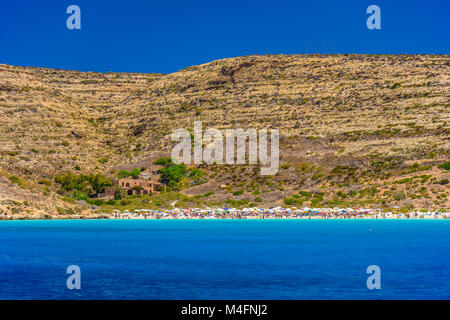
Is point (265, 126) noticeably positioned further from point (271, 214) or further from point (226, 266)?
point (226, 266)

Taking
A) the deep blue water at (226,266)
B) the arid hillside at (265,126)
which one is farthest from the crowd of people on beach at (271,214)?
the deep blue water at (226,266)

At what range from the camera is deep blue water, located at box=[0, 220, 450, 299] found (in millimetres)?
21297

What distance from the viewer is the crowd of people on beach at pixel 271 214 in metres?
71.3

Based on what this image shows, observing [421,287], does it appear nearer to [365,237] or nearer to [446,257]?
[446,257]

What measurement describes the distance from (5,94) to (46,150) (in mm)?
19425

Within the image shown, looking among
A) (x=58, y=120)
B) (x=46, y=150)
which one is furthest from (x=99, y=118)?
(x=46, y=150)

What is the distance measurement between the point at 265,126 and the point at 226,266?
7261 cm

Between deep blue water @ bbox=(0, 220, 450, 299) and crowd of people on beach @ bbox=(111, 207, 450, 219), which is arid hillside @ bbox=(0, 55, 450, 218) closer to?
crowd of people on beach @ bbox=(111, 207, 450, 219)

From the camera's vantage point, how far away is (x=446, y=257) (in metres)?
31.1

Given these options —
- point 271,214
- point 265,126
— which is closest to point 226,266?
point 271,214

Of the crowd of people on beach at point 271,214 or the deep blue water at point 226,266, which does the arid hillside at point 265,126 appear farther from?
the deep blue water at point 226,266

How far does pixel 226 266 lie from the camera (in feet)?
94.5

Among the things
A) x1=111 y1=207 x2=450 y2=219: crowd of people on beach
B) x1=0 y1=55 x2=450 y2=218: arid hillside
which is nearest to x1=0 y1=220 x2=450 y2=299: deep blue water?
x1=111 y1=207 x2=450 y2=219: crowd of people on beach

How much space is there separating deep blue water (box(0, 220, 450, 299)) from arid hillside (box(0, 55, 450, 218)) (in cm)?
3279
